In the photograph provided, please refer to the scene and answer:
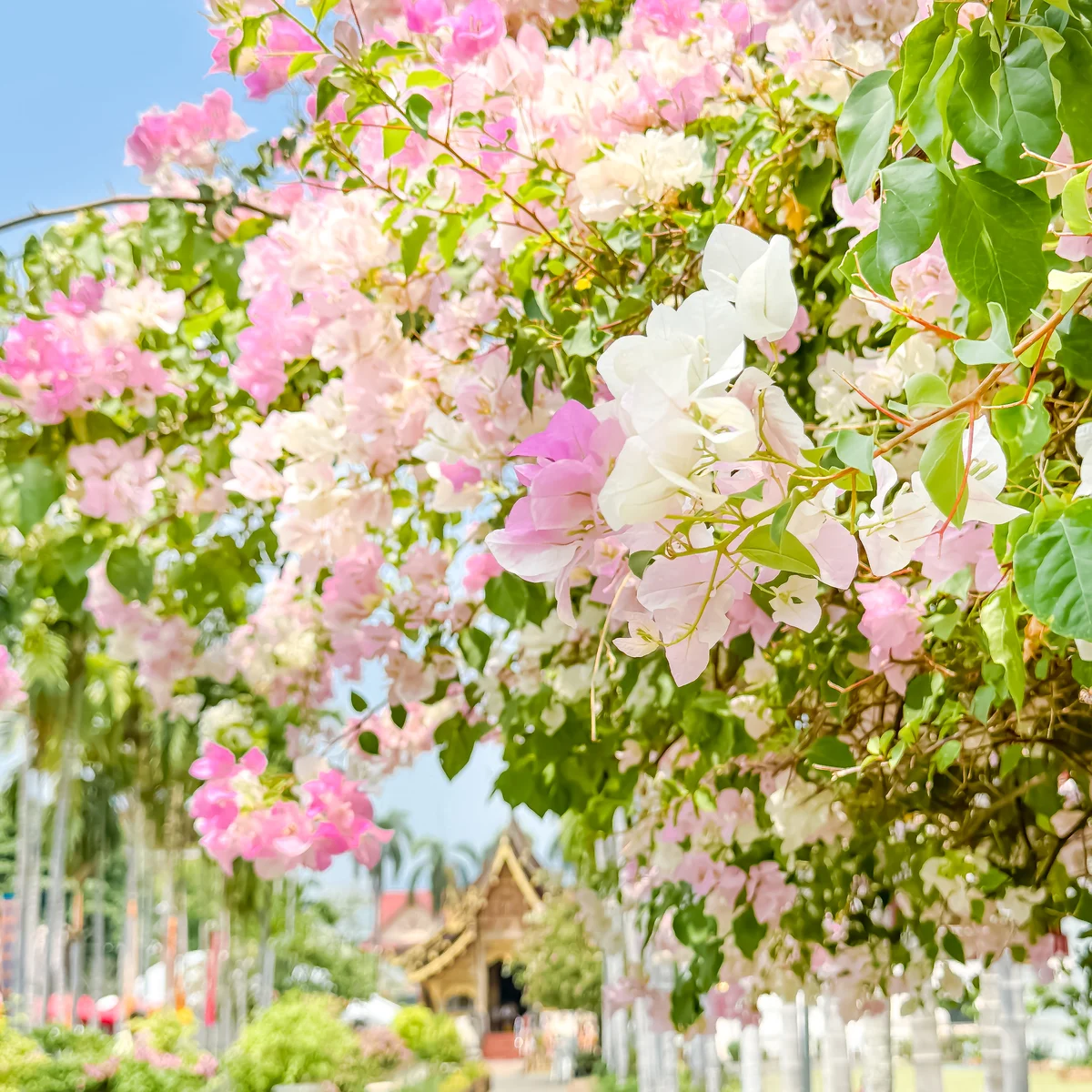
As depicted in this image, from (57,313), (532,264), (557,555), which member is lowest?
(557,555)

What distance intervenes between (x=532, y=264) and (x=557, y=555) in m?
0.93

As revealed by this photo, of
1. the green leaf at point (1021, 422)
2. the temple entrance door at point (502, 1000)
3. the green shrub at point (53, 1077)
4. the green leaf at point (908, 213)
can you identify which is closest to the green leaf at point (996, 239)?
the green leaf at point (908, 213)

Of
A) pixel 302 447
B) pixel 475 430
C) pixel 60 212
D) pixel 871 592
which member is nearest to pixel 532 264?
pixel 475 430

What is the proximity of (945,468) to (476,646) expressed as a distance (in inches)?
51.4

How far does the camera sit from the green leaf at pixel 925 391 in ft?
2.12

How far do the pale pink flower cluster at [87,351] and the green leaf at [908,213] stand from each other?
5.37 ft

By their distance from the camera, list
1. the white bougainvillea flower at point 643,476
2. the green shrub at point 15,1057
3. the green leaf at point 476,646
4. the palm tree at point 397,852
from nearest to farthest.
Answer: the white bougainvillea flower at point 643,476 → the green leaf at point 476,646 → the green shrub at point 15,1057 → the palm tree at point 397,852

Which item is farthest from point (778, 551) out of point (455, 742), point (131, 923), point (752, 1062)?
point (131, 923)

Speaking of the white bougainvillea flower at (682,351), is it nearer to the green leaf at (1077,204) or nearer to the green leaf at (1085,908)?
the green leaf at (1077,204)

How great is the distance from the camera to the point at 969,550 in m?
1.15

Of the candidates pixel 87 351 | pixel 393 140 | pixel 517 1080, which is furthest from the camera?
pixel 517 1080

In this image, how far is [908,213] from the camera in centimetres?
59

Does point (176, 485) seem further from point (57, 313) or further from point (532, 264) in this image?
point (532, 264)

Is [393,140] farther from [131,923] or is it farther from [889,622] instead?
[131,923]
